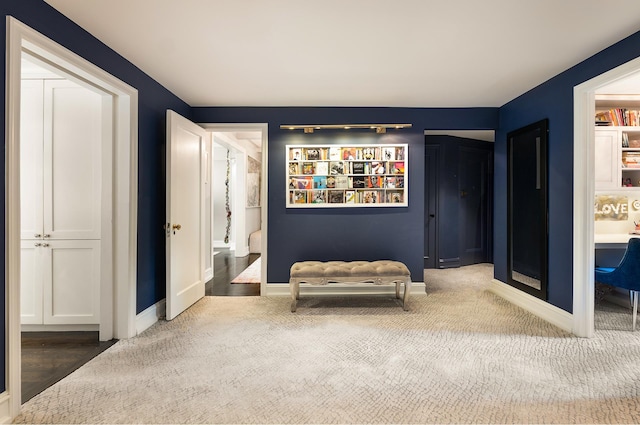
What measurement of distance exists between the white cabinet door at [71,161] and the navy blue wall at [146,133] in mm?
360

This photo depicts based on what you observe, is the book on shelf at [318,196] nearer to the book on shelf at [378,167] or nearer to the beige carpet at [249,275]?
the book on shelf at [378,167]

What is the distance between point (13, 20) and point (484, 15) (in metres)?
2.82

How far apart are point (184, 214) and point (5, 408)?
7.05ft

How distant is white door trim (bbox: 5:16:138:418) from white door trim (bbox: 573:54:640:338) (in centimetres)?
403

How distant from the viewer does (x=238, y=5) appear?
6.78 ft

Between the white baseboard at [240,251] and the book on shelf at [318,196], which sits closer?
the book on shelf at [318,196]

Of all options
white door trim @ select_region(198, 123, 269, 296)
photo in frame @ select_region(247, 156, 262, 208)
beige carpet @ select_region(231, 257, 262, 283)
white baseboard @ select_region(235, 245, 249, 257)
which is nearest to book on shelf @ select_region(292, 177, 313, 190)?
white door trim @ select_region(198, 123, 269, 296)

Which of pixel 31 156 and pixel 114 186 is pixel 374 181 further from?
pixel 31 156

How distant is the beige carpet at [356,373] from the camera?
1877mm

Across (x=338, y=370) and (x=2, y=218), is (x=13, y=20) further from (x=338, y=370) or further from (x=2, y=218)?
(x=338, y=370)

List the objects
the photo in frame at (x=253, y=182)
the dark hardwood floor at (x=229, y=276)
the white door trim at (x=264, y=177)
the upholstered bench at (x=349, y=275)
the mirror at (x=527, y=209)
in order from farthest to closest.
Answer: the photo in frame at (x=253, y=182), the dark hardwood floor at (x=229, y=276), the white door trim at (x=264, y=177), the upholstered bench at (x=349, y=275), the mirror at (x=527, y=209)

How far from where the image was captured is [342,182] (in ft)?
14.1

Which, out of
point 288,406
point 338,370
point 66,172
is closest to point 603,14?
point 338,370

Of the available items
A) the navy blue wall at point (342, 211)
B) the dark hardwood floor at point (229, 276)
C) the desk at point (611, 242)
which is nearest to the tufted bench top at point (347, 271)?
the navy blue wall at point (342, 211)
